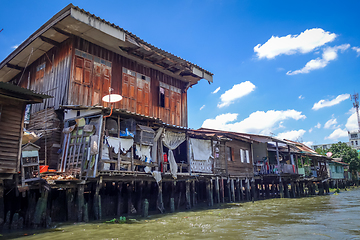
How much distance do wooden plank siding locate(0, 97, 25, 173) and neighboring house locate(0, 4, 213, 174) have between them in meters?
2.26

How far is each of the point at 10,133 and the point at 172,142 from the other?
8.16 meters

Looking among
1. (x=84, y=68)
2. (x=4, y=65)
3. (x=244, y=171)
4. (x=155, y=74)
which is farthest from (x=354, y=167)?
(x=4, y=65)

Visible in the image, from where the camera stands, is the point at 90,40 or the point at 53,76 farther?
the point at 53,76

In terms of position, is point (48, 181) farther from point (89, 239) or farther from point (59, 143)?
point (59, 143)

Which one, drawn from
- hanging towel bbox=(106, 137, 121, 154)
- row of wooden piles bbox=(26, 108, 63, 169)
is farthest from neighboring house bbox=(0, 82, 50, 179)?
hanging towel bbox=(106, 137, 121, 154)

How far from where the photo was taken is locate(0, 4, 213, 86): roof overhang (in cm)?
1246

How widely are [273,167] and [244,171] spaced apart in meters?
3.34

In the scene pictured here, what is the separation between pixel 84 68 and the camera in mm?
14008

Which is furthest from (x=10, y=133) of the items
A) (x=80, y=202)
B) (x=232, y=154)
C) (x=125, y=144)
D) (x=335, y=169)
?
(x=335, y=169)

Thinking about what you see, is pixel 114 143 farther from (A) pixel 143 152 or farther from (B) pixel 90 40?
(B) pixel 90 40

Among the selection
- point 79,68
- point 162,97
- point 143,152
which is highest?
point 79,68

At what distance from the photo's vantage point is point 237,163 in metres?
20.9

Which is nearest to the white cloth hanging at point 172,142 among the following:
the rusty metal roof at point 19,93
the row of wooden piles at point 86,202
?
the row of wooden piles at point 86,202

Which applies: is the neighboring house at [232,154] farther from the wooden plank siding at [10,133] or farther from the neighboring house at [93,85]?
the wooden plank siding at [10,133]
